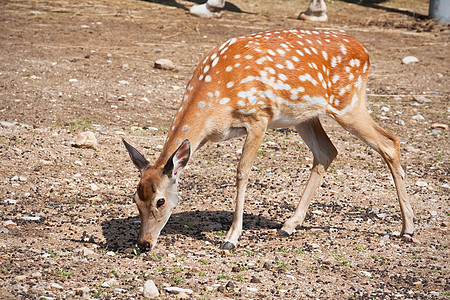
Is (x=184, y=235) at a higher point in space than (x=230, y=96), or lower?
lower

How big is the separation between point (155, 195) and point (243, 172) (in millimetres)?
869

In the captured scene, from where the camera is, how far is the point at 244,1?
16.4 metres

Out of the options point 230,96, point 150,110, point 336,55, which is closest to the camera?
point 230,96

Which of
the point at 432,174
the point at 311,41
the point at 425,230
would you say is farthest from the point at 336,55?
the point at 432,174

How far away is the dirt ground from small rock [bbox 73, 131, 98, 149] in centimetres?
7

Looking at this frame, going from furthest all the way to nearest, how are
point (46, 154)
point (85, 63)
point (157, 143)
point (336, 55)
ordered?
1. point (85, 63)
2. point (157, 143)
3. point (46, 154)
4. point (336, 55)

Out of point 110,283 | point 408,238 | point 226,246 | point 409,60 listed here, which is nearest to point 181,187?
point 226,246

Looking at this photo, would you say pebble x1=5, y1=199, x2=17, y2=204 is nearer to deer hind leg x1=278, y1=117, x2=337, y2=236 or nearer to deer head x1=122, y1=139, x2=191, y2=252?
deer head x1=122, y1=139, x2=191, y2=252

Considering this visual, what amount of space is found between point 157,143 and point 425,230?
3.21 m

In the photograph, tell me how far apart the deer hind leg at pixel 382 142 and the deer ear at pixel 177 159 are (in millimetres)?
1508

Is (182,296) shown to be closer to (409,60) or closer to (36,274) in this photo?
(36,274)

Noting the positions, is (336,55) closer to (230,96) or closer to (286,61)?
(286,61)

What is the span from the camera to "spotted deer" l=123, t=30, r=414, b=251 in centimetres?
517

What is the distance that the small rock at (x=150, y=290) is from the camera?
4.41 meters
